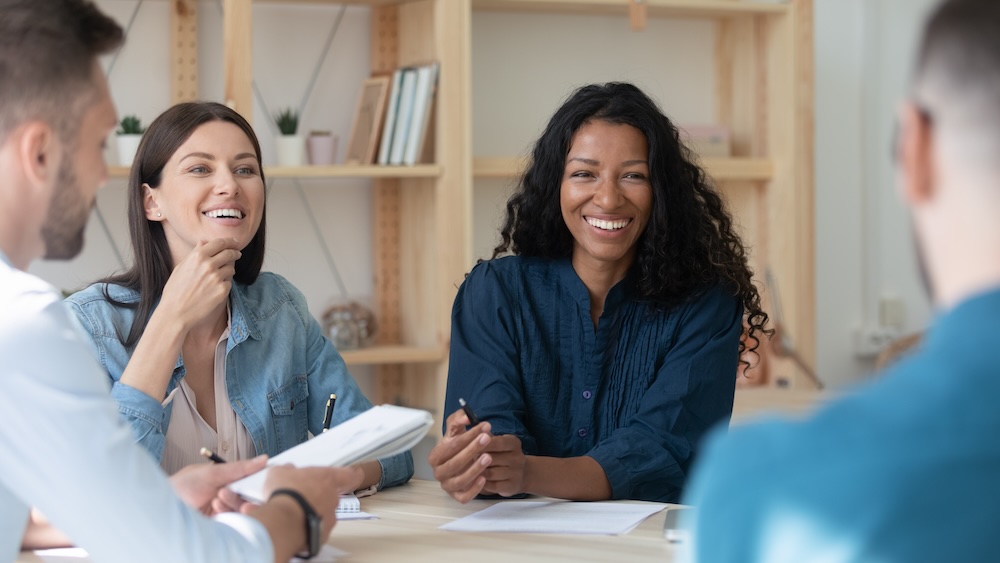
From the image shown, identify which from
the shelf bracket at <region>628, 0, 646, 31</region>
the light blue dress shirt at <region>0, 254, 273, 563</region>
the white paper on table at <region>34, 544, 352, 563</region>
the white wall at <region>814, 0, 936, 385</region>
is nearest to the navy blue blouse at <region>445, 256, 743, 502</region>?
the white paper on table at <region>34, 544, 352, 563</region>

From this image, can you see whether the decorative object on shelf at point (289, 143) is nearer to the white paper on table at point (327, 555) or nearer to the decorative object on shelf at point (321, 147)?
the decorative object on shelf at point (321, 147)

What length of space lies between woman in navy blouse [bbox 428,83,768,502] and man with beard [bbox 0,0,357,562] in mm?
771

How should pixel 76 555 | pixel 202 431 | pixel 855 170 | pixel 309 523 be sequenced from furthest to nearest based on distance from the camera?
pixel 855 170, pixel 202 431, pixel 76 555, pixel 309 523

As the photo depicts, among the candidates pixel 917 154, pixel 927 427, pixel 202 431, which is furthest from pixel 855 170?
pixel 927 427

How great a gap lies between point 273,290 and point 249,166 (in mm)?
233

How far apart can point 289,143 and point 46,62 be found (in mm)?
2001

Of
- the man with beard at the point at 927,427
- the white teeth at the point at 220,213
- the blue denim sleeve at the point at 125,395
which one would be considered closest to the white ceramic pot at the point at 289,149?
the white teeth at the point at 220,213

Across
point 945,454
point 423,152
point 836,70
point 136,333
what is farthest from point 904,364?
point 836,70

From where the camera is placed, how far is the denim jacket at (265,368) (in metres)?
1.76

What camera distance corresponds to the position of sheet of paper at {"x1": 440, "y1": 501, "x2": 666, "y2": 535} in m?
1.48

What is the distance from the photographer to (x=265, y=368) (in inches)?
73.5

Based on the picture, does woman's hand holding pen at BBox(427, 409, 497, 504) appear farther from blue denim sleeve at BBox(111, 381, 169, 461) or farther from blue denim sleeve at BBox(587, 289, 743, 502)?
blue denim sleeve at BBox(111, 381, 169, 461)

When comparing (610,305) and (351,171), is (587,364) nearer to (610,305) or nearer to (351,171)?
(610,305)

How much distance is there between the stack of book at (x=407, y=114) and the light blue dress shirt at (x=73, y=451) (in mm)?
2110
